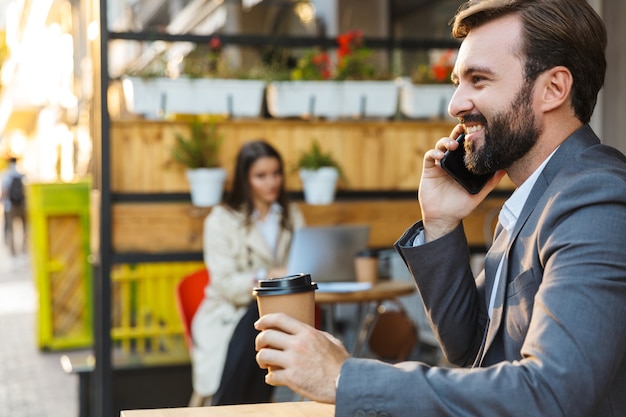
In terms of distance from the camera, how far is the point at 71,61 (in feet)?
58.2

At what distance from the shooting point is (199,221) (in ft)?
18.8

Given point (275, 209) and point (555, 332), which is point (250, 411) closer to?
point (555, 332)

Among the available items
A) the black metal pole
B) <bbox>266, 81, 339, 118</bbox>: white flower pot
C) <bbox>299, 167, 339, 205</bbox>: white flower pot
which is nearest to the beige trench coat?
the black metal pole

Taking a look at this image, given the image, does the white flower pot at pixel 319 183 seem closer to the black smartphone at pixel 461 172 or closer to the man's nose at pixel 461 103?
the black smartphone at pixel 461 172

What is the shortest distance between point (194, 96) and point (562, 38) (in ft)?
Answer: 13.7

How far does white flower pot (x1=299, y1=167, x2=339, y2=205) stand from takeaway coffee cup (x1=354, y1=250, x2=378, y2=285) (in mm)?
873

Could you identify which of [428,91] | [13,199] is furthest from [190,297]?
[13,199]

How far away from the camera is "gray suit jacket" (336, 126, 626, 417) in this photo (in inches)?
59.2

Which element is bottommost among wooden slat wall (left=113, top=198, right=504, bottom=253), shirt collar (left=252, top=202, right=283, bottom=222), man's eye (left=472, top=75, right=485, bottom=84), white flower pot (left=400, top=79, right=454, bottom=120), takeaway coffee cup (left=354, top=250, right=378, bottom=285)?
takeaway coffee cup (left=354, top=250, right=378, bottom=285)

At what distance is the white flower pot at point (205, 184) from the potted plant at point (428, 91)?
4.27 ft

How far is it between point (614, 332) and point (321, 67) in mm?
4654

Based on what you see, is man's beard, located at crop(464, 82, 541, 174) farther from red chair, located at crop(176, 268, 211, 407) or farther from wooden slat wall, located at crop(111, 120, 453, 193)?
wooden slat wall, located at crop(111, 120, 453, 193)

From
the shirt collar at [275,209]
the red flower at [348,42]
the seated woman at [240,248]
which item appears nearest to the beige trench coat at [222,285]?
the seated woman at [240,248]

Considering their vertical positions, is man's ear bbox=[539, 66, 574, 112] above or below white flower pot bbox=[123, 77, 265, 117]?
below
